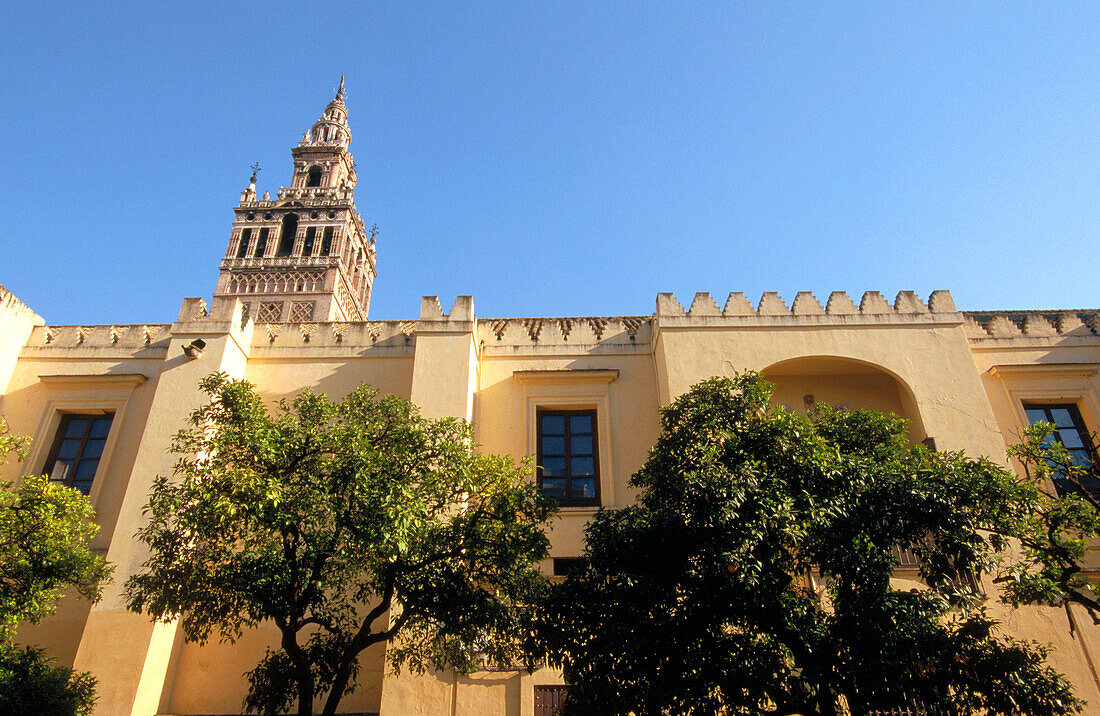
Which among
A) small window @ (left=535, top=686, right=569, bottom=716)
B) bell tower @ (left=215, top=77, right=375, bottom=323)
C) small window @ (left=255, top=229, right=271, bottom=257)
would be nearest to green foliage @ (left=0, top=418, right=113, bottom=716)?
small window @ (left=535, top=686, right=569, bottom=716)

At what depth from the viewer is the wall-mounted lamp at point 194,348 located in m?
11.5

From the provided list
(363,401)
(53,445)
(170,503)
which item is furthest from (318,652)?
(53,445)

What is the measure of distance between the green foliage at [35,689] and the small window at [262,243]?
3514 cm

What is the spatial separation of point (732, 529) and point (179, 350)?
9852mm

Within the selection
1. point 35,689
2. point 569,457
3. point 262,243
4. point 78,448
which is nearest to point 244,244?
point 262,243

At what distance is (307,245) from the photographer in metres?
40.6

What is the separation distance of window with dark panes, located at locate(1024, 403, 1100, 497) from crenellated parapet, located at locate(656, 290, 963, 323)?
2076mm

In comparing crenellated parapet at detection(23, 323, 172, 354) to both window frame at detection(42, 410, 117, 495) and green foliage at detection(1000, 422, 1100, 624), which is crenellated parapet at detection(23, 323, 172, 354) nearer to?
window frame at detection(42, 410, 117, 495)

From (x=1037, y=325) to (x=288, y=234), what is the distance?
38.8 m

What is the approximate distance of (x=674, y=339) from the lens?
39.4 ft

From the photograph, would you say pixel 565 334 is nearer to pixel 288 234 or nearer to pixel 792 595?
pixel 792 595

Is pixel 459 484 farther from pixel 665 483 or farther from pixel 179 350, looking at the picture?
pixel 179 350

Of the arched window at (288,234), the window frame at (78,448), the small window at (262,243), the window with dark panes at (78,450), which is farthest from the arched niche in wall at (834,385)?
the small window at (262,243)

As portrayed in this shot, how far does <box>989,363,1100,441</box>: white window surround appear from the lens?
11.8 metres
